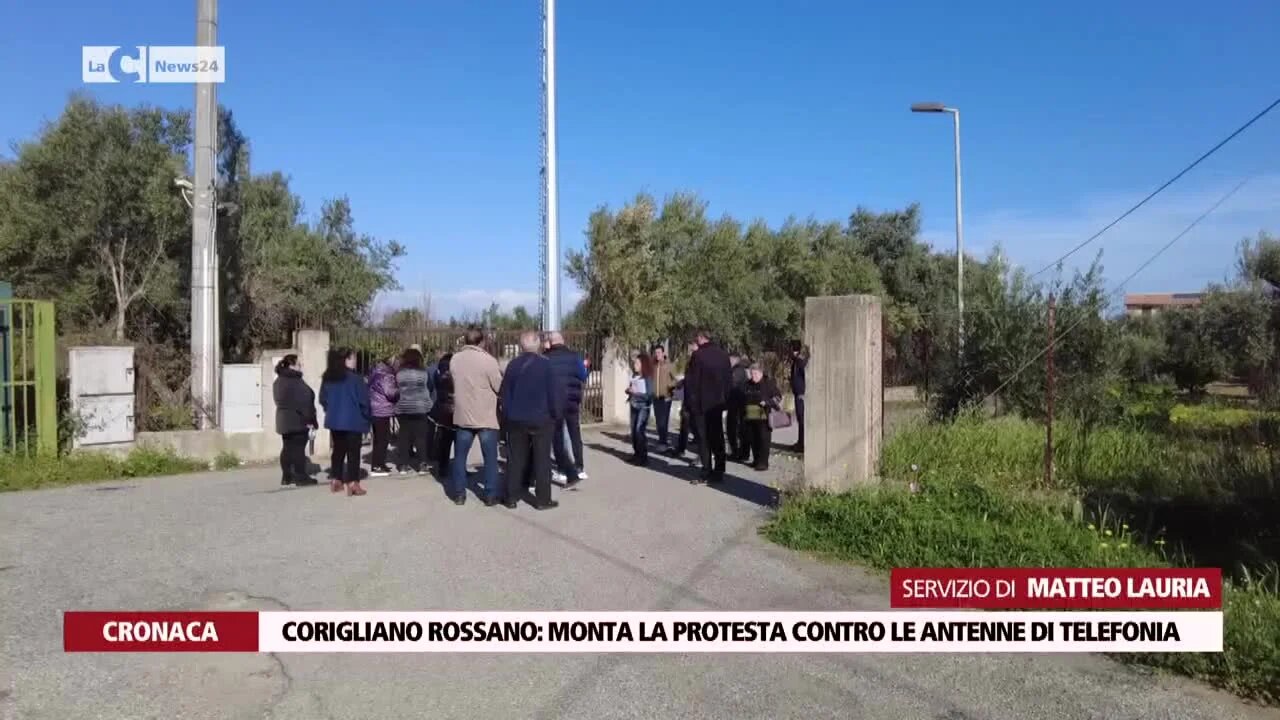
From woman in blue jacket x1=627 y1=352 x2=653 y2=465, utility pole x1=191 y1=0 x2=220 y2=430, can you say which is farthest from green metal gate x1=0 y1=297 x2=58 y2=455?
woman in blue jacket x1=627 y1=352 x2=653 y2=465

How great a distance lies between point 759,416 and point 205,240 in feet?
27.5

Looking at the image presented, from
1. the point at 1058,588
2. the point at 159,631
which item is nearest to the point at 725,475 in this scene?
the point at 1058,588

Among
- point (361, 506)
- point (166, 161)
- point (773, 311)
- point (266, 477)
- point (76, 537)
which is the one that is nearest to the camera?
point (76, 537)

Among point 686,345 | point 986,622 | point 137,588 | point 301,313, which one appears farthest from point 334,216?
point 986,622

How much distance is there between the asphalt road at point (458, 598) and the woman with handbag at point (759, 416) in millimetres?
1674

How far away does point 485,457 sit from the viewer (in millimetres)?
9047

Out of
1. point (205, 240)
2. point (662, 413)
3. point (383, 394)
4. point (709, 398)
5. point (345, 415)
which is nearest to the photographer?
point (345, 415)

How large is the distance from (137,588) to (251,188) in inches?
716

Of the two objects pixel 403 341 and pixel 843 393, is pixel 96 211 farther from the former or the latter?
pixel 843 393

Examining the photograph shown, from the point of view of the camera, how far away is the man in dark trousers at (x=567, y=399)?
9.74m

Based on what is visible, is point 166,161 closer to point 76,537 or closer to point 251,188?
point 251,188

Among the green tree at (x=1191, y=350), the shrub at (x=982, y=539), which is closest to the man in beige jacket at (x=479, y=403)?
the shrub at (x=982, y=539)

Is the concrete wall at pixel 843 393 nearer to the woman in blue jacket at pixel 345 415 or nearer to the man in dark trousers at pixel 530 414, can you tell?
the man in dark trousers at pixel 530 414

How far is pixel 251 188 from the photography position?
22.2m
